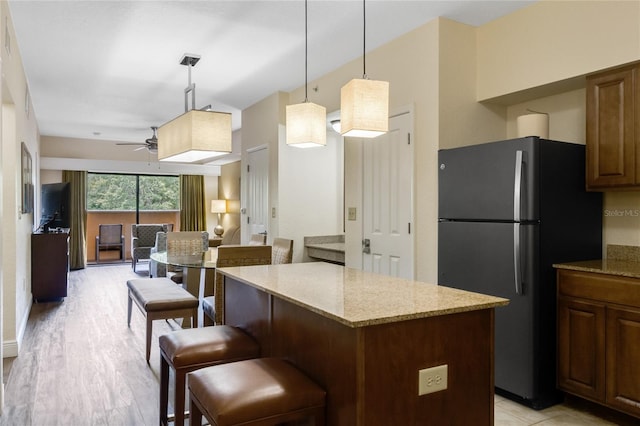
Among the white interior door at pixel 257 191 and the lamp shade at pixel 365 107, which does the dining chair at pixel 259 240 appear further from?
the lamp shade at pixel 365 107

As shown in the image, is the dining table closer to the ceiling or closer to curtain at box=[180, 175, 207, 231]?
the ceiling

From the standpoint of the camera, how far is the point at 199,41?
12.7ft

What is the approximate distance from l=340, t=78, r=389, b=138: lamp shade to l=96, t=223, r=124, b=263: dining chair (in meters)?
8.86

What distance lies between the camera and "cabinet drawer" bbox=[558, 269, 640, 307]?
2459 mm

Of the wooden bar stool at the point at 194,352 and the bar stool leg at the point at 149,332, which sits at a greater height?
the wooden bar stool at the point at 194,352

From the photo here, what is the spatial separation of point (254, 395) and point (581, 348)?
7.07 feet

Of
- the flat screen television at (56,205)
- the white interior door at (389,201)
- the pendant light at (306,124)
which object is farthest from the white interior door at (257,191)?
the pendant light at (306,124)

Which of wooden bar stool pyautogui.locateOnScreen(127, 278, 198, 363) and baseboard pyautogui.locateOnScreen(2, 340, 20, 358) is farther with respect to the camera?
baseboard pyautogui.locateOnScreen(2, 340, 20, 358)

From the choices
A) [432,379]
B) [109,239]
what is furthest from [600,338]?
[109,239]

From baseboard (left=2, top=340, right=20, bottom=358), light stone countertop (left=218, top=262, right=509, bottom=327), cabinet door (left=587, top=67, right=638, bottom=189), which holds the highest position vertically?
cabinet door (left=587, top=67, right=638, bottom=189)

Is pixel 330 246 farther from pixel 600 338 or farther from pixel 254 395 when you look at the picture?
pixel 254 395

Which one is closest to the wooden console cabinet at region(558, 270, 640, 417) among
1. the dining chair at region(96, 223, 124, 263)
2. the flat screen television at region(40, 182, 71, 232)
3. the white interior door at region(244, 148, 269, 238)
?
the white interior door at region(244, 148, 269, 238)

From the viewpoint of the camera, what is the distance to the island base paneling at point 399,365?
1.49 metres

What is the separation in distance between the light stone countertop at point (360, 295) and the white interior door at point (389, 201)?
1.31 meters
